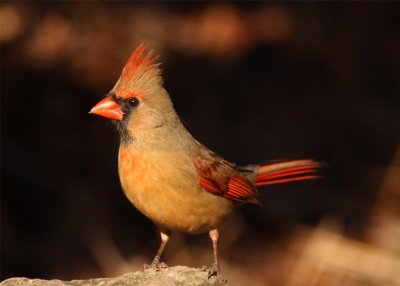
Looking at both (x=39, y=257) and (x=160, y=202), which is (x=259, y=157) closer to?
(x=39, y=257)

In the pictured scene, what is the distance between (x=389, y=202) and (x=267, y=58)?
191 cm

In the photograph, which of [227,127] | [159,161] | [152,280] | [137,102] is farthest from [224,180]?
[227,127]

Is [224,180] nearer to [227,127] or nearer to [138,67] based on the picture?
[138,67]

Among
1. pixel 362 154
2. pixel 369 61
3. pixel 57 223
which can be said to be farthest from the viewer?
pixel 369 61

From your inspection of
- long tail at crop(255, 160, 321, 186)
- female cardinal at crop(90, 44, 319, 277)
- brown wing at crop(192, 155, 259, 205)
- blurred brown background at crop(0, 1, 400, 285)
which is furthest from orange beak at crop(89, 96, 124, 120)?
blurred brown background at crop(0, 1, 400, 285)

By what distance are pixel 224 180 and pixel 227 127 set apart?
3184 mm

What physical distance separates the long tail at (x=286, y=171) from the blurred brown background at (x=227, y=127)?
1521 millimetres

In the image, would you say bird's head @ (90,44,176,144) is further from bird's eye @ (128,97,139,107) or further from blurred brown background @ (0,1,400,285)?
blurred brown background @ (0,1,400,285)

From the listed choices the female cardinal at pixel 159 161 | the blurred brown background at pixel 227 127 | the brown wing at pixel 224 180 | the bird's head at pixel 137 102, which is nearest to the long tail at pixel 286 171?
the brown wing at pixel 224 180

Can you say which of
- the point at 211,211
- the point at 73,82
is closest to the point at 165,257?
the point at 73,82

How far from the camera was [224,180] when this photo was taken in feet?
14.6

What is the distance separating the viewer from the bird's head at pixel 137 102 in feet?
13.7

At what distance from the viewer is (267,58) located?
812cm

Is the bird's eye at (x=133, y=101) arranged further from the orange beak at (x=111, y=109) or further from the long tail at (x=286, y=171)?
the long tail at (x=286, y=171)
